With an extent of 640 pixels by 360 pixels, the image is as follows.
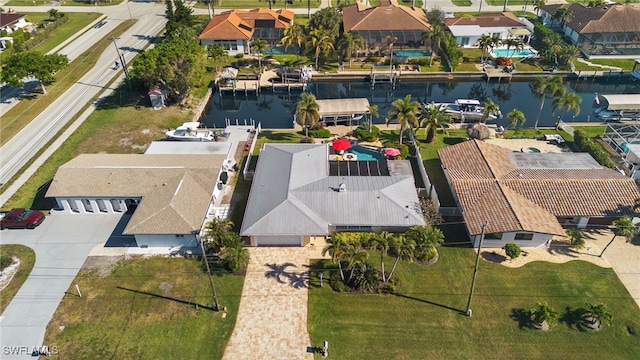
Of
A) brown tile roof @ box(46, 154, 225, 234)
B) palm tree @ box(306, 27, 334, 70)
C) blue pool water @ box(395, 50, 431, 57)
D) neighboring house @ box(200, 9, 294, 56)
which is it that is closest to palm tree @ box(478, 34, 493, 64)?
blue pool water @ box(395, 50, 431, 57)

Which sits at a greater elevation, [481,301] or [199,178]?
[199,178]

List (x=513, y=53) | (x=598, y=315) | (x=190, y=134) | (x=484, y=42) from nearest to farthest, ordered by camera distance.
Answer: (x=598, y=315), (x=190, y=134), (x=484, y=42), (x=513, y=53)

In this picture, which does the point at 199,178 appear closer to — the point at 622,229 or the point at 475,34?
the point at 622,229

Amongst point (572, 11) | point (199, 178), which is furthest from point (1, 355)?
point (572, 11)

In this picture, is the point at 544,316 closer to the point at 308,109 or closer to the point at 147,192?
the point at 308,109

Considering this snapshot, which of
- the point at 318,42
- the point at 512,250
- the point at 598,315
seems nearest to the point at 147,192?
the point at 512,250

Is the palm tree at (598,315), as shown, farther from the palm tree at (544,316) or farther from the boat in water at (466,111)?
the boat in water at (466,111)

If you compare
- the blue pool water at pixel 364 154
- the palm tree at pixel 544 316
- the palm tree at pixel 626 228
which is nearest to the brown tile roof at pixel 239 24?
the blue pool water at pixel 364 154
